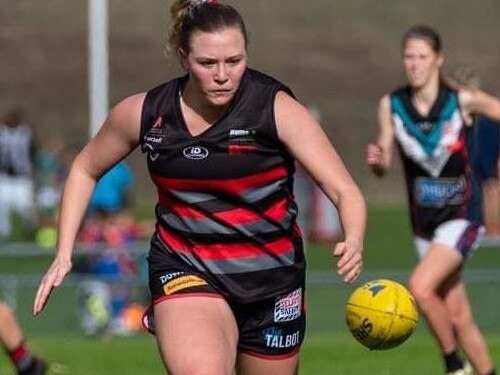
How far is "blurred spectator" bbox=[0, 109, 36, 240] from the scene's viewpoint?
25281 millimetres

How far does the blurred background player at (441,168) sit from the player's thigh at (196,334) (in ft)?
11.9

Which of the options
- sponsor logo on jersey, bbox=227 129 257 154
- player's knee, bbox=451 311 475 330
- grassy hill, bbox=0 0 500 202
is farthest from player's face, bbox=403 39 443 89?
grassy hill, bbox=0 0 500 202

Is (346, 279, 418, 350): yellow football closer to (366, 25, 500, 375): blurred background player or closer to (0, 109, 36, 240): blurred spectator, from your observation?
(366, 25, 500, 375): blurred background player

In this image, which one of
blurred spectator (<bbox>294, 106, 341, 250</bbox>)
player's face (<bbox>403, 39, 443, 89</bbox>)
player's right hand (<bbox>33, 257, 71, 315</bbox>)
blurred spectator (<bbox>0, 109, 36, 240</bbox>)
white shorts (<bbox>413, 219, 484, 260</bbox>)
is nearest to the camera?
player's right hand (<bbox>33, 257, 71, 315</bbox>)

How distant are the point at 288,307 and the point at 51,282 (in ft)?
3.27

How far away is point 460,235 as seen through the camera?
33.3 feet

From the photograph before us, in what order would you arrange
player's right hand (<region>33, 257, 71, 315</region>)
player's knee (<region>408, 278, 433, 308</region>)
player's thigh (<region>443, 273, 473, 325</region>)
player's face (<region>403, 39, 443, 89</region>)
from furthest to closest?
player's face (<region>403, 39, 443, 89</region>) < player's thigh (<region>443, 273, 473, 325</region>) < player's knee (<region>408, 278, 433, 308</region>) < player's right hand (<region>33, 257, 71, 315</region>)

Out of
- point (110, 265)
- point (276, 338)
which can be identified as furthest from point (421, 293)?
point (110, 265)

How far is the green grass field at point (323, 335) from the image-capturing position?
1162 cm

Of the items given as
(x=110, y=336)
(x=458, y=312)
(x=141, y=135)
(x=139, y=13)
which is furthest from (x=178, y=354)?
(x=139, y=13)

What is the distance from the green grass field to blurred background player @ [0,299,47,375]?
140 cm

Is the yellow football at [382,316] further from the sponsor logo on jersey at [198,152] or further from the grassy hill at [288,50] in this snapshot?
the grassy hill at [288,50]

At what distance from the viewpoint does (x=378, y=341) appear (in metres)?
6.88

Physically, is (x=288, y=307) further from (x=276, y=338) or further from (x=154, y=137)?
(x=154, y=137)
